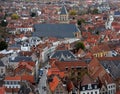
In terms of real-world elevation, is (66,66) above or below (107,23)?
above

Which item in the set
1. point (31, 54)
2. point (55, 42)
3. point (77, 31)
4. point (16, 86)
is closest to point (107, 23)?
point (77, 31)

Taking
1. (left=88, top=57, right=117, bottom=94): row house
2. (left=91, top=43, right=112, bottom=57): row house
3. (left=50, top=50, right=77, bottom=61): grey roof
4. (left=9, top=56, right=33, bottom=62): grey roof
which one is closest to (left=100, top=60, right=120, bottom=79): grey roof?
(left=88, top=57, right=117, bottom=94): row house

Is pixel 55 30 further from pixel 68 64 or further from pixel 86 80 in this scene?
pixel 86 80

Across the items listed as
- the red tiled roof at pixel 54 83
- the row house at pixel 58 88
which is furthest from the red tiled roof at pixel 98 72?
the row house at pixel 58 88

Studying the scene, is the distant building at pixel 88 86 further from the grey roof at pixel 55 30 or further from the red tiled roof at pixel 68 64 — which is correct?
the grey roof at pixel 55 30

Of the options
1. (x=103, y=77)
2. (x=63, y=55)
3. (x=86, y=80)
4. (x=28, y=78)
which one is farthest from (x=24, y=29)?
(x=86, y=80)

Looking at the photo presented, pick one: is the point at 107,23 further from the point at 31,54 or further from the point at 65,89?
the point at 65,89

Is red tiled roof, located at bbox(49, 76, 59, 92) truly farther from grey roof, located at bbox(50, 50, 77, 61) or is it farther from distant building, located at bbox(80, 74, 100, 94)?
grey roof, located at bbox(50, 50, 77, 61)
